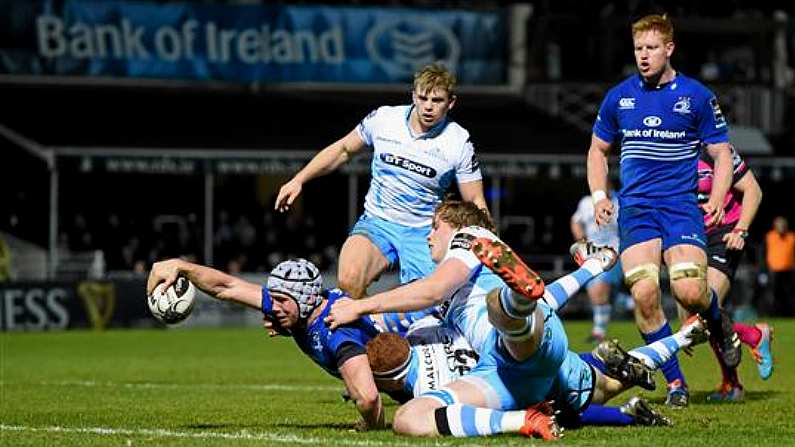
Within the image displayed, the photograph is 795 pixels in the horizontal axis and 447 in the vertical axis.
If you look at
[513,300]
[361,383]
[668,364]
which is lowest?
[668,364]

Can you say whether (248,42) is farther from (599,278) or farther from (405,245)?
(405,245)

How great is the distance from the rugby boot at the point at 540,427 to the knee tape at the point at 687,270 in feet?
9.05

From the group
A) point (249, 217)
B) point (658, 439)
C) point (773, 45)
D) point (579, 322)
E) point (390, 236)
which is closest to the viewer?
point (658, 439)

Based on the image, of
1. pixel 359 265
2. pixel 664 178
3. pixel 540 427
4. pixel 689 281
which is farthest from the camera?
pixel 359 265

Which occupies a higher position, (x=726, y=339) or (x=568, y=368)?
(x=568, y=368)

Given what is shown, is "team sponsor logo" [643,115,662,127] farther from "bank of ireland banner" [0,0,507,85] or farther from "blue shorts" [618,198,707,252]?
"bank of ireland banner" [0,0,507,85]

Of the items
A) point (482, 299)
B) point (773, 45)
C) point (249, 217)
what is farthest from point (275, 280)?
point (773, 45)

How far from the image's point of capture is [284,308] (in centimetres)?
1020

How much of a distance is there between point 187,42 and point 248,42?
47.1 inches

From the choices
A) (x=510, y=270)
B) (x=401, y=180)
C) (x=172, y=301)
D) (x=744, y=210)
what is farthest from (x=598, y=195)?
(x=172, y=301)

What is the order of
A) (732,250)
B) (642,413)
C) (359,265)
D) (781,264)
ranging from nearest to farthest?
(642,413), (359,265), (732,250), (781,264)

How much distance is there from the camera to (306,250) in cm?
3209

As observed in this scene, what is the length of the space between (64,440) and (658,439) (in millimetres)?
3201

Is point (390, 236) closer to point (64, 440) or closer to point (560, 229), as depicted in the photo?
point (64, 440)
